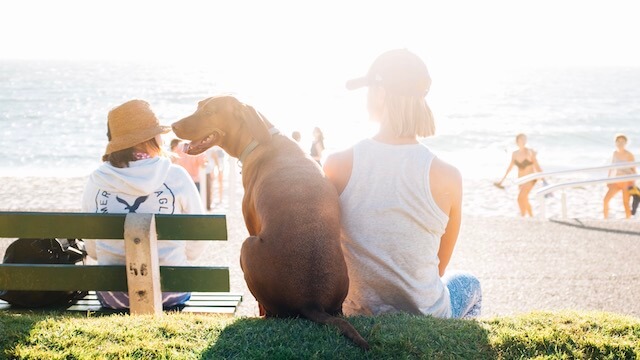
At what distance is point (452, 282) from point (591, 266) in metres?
4.79

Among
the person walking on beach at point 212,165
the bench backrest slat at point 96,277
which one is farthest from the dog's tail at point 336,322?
the person walking on beach at point 212,165

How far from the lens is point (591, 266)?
8102mm

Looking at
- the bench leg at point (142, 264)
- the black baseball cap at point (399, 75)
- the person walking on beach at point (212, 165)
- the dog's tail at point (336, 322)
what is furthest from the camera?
the person walking on beach at point (212, 165)

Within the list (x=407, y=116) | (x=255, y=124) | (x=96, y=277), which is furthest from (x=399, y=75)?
(x=96, y=277)

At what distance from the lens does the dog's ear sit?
4.10 meters

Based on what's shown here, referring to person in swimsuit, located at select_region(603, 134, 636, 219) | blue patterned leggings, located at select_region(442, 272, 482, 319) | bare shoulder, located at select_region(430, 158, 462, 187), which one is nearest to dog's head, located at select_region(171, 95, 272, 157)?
bare shoulder, located at select_region(430, 158, 462, 187)

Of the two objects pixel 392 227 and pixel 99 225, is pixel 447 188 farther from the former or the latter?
pixel 99 225

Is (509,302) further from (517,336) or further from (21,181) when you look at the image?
(21,181)

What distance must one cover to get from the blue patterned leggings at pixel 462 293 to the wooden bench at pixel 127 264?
1.27 meters

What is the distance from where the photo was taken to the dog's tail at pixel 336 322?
120 inches

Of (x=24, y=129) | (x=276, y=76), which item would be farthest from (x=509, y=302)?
(x=276, y=76)

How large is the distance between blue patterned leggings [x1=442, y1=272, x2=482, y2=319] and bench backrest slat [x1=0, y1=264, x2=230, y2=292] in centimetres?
127

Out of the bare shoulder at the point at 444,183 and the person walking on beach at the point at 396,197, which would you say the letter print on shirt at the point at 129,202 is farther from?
the bare shoulder at the point at 444,183

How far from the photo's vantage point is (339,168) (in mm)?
3578
